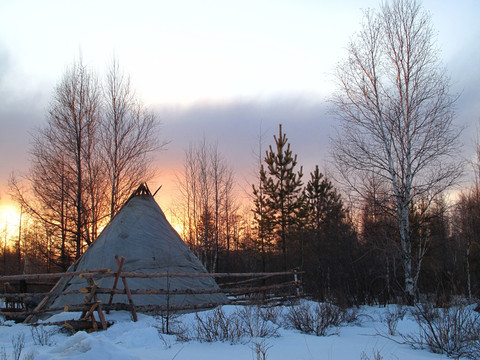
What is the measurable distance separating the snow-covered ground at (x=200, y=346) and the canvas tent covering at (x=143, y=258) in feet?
6.03

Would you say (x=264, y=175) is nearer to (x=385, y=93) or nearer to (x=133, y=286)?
(x=385, y=93)

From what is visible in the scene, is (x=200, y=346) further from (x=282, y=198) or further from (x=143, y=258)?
(x=282, y=198)

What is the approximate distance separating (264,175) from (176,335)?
18038 mm

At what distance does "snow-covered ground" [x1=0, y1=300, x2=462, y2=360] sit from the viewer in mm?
4406

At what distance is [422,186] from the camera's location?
13430mm

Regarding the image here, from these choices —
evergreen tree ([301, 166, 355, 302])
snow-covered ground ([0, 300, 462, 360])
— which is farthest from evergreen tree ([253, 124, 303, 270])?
snow-covered ground ([0, 300, 462, 360])

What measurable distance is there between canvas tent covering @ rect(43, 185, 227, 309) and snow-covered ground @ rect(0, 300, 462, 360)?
72.4 inches

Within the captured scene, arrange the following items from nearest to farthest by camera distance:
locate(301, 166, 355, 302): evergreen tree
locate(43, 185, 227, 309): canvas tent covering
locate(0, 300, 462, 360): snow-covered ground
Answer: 1. locate(0, 300, 462, 360): snow-covered ground
2. locate(43, 185, 227, 309): canvas tent covering
3. locate(301, 166, 355, 302): evergreen tree

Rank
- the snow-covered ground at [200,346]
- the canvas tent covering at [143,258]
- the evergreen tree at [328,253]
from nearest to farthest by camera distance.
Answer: the snow-covered ground at [200,346] < the canvas tent covering at [143,258] < the evergreen tree at [328,253]

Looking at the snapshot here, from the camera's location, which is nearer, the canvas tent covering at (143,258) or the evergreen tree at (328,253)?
the canvas tent covering at (143,258)

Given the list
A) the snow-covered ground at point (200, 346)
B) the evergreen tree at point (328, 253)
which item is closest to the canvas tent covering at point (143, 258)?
the snow-covered ground at point (200, 346)

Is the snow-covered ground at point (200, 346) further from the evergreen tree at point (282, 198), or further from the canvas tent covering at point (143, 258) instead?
the evergreen tree at point (282, 198)

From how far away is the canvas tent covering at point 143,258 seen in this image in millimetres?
10203

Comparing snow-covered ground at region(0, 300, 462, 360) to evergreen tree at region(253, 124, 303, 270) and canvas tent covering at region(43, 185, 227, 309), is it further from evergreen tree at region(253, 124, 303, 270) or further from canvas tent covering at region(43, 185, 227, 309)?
evergreen tree at region(253, 124, 303, 270)
